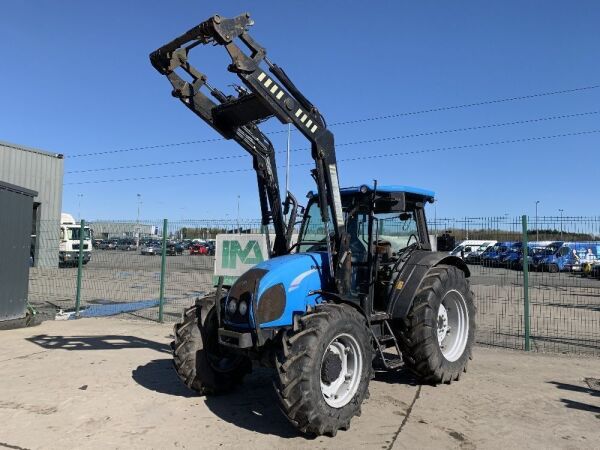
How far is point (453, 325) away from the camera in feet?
21.9

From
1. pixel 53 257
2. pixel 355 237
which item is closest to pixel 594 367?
pixel 355 237

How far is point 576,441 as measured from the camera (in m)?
4.47

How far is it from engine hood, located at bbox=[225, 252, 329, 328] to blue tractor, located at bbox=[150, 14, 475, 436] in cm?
1

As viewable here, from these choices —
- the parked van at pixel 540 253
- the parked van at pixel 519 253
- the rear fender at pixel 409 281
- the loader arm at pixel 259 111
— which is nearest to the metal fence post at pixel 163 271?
the loader arm at pixel 259 111

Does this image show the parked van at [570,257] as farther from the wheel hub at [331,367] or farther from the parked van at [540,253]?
the wheel hub at [331,367]

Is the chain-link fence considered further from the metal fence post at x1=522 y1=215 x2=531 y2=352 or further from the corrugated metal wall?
the corrugated metal wall

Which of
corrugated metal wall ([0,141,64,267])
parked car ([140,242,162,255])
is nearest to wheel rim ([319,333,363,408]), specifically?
parked car ([140,242,162,255])

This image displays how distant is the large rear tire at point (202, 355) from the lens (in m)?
5.29

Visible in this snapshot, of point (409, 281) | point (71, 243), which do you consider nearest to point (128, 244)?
point (71, 243)

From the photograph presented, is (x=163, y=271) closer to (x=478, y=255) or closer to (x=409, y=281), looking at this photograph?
(x=409, y=281)

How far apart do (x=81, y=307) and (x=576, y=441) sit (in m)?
11.3

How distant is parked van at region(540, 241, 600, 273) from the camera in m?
9.22

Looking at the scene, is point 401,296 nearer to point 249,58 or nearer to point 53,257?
point 249,58

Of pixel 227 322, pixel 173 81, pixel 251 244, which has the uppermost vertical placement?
pixel 173 81
